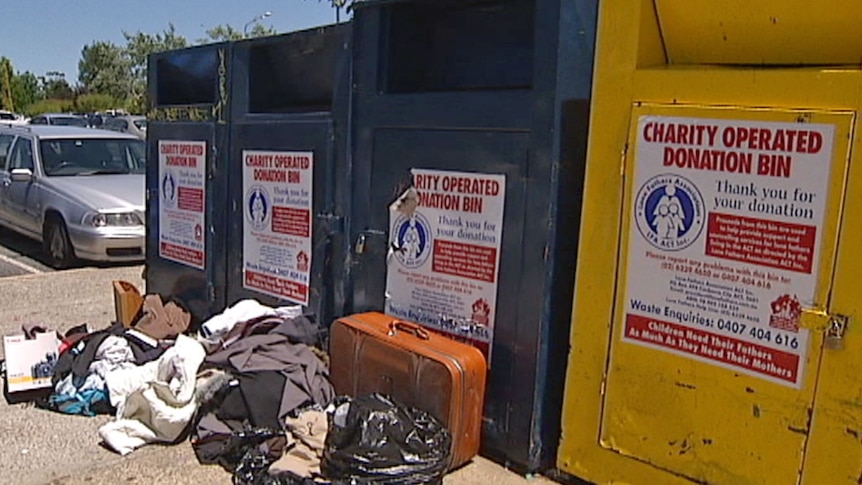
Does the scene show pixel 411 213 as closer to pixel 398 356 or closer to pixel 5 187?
pixel 398 356

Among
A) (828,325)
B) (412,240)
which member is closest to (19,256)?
(412,240)

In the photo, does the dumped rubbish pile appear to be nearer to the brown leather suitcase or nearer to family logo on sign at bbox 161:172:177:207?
the brown leather suitcase

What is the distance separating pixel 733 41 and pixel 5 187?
896 cm

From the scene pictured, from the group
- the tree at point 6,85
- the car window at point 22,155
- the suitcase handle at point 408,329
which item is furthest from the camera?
the tree at point 6,85

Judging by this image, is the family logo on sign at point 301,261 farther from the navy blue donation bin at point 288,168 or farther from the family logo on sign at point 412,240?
the family logo on sign at point 412,240

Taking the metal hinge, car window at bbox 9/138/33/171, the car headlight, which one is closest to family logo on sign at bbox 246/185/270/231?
the metal hinge

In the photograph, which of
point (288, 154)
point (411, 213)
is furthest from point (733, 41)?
point (288, 154)

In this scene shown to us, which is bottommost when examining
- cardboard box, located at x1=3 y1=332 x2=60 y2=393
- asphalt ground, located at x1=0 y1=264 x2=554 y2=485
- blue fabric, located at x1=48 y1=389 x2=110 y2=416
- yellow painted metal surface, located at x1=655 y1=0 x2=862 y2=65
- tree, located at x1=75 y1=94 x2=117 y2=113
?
asphalt ground, located at x1=0 y1=264 x2=554 y2=485

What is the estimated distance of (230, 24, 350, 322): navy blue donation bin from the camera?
13.8ft

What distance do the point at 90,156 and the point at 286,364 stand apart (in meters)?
6.31

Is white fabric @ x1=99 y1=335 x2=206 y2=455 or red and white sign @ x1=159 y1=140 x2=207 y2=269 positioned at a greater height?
red and white sign @ x1=159 y1=140 x2=207 y2=269

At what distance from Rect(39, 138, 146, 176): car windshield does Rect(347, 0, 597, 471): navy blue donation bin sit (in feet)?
19.7

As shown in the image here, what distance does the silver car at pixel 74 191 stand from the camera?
7.65m

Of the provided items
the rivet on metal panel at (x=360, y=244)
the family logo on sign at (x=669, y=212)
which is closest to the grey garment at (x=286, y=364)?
the rivet on metal panel at (x=360, y=244)
